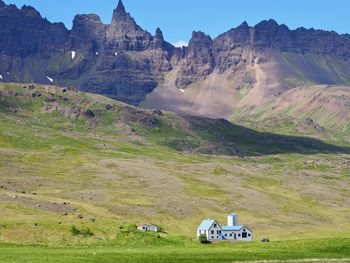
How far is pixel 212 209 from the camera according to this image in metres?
193

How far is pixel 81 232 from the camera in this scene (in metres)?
99.2

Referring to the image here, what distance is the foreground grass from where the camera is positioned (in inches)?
2832

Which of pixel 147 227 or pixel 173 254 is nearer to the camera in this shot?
pixel 173 254

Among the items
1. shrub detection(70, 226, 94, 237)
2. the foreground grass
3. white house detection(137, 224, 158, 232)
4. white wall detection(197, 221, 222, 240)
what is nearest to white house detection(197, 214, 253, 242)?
white wall detection(197, 221, 222, 240)

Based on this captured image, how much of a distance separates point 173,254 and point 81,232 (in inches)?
926

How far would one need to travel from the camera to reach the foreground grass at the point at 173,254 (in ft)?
236

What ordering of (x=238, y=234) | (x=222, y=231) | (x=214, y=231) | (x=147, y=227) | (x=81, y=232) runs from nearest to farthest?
(x=81, y=232) → (x=147, y=227) → (x=214, y=231) → (x=222, y=231) → (x=238, y=234)

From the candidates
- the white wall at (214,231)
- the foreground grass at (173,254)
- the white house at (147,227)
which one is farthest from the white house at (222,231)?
the foreground grass at (173,254)

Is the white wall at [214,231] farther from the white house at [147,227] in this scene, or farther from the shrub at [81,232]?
the shrub at [81,232]

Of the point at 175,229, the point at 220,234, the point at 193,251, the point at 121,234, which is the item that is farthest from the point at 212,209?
the point at 193,251

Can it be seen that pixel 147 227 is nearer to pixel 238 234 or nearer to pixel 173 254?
pixel 238 234

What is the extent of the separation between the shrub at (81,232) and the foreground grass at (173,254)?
944 centimetres

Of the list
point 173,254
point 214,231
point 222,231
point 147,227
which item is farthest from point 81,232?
point 222,231

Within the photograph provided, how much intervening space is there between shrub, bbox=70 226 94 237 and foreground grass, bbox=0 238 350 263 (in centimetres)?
944
